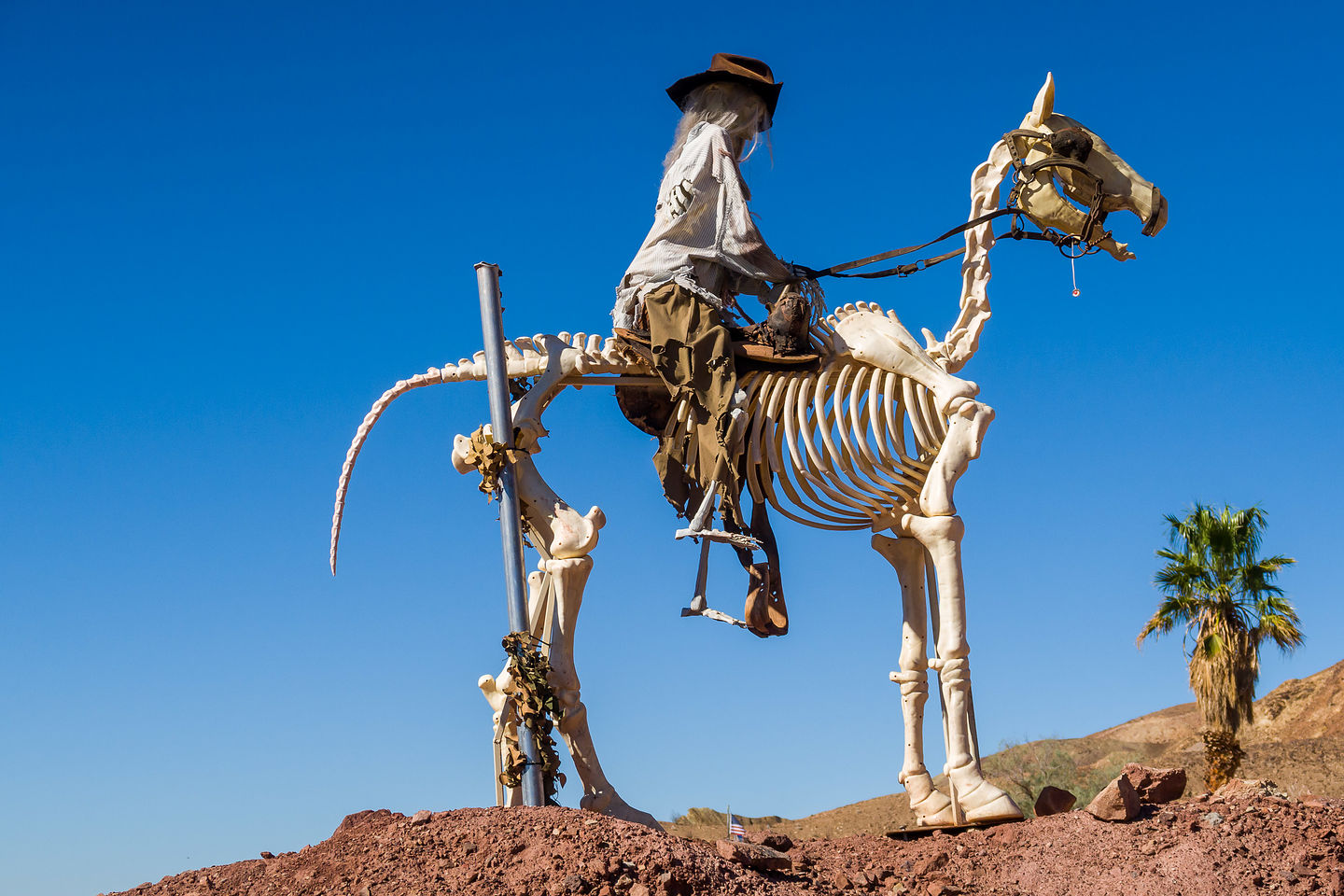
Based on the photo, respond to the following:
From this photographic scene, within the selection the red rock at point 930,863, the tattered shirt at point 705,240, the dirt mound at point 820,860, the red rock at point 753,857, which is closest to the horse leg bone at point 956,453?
the tattered shirt at point 705,240

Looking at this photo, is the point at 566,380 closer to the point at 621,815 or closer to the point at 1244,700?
the point at 621,815

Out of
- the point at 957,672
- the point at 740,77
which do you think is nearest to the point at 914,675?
the point at 957,672

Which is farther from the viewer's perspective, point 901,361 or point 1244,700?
point 1244,700

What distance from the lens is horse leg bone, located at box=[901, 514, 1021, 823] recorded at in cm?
918

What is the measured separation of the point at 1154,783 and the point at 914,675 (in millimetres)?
1783

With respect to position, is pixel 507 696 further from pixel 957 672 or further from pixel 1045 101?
pixel 1045 101

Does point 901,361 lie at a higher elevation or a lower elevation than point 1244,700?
higher

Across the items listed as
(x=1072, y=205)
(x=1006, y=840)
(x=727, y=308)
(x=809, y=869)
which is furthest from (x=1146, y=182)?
(x=809, y=869)

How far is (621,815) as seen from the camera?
9.47 metres

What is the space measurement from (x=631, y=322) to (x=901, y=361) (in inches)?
74.6

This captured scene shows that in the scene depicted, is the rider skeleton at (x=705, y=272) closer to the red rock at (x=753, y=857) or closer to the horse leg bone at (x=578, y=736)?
the horse leg bone at (x=578, y=736)

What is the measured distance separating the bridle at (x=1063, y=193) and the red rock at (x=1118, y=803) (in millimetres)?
3553

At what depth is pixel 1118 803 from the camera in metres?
8.52

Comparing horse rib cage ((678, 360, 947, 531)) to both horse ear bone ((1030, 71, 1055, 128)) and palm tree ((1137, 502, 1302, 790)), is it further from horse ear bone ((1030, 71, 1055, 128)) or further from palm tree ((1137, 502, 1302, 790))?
palm tree ((1137, 502, 1302, 790))
